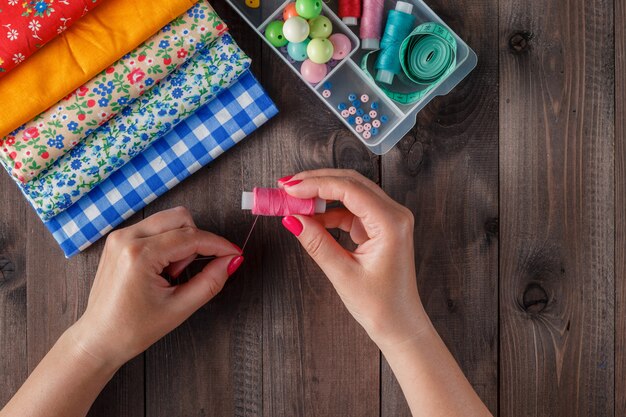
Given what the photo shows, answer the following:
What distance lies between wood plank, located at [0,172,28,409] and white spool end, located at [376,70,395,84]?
26.2 inches

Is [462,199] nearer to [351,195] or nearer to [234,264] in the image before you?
[351,195]

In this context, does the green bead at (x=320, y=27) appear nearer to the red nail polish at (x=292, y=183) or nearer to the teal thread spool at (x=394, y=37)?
the teal thread spool at (x=394, y=37)

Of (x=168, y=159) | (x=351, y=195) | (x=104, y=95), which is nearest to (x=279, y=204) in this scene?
(x=351, y=195)

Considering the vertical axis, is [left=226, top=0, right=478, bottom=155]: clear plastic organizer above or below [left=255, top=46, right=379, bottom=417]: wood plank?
above

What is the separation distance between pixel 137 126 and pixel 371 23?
17.1 inches

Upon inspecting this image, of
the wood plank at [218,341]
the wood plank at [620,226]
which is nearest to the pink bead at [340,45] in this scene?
the wood plank at [218,341]

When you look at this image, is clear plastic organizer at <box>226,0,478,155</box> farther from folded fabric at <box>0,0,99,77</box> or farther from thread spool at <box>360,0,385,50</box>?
folded fabric at <box>0,0,99,77</box>

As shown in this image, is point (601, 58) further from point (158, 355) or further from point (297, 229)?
point (158, 355)

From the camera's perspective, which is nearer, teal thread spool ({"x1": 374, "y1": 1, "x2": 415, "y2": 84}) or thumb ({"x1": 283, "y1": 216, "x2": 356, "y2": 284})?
thumb ({"x1": 283, "y1": 216, "x2": 356, "y2": 284})

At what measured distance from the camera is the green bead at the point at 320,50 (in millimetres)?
891

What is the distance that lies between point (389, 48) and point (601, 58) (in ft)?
1.29

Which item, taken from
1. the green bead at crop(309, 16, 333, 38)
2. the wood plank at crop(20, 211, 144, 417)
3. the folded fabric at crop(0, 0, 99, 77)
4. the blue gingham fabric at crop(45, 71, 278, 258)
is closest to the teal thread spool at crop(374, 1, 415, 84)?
the green bead at crop(309, 16, 333, 38)

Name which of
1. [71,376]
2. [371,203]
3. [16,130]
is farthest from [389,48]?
[71,376]

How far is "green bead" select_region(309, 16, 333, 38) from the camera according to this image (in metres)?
0.91
